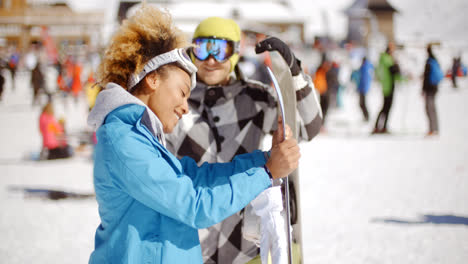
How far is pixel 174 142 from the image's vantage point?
1992 mm

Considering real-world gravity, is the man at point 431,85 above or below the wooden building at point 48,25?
below

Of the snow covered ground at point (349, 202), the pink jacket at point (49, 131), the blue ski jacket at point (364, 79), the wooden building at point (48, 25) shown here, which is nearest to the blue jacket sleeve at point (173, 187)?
the snow covered ground at point (349, 202)

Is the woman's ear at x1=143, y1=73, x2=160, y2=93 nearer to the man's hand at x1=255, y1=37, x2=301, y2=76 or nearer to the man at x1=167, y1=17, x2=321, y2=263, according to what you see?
the man's hand at x1=255, y1=37, x2=301, y2=76

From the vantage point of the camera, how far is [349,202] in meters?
4.82

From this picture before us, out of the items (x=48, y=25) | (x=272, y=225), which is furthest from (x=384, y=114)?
(x=48, y=25)

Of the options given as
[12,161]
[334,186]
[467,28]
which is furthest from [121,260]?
[467,28]

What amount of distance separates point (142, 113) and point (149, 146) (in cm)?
11

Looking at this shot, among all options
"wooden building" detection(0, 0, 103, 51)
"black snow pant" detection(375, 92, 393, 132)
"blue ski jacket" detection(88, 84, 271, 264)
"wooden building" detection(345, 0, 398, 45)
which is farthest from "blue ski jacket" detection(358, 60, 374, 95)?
"wooden building" detection(345, 0, 398, 45)

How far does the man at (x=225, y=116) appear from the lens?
75.1 inches

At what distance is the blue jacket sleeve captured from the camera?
3.71ft

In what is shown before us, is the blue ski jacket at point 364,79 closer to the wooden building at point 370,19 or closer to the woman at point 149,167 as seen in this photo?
the woman at point 149,167

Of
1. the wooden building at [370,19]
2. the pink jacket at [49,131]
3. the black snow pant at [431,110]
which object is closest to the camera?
the pink jacket at [49,131]

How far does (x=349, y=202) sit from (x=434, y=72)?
500cm

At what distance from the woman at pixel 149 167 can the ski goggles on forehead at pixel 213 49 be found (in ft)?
2.32
